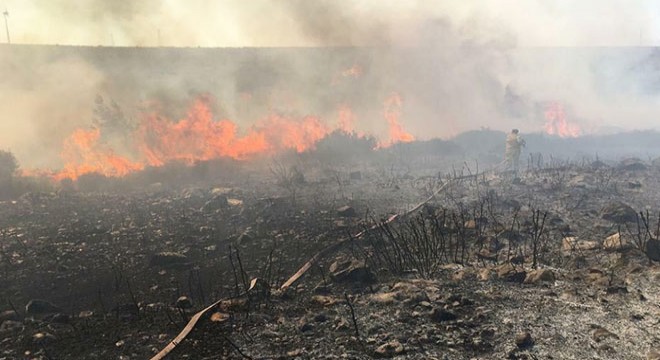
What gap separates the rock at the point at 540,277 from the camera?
21.4ft

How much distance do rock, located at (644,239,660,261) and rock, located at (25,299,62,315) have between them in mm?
9170

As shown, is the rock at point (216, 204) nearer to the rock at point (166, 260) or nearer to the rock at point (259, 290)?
the rock at point (166, 260)

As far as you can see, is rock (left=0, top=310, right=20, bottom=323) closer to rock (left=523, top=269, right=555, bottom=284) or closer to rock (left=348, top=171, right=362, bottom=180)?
rock (left=523, top=269, right=555, bottom=284)

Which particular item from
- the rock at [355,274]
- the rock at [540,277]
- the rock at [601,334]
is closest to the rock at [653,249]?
the rock at [540,277]

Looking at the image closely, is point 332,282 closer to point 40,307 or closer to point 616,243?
point 40,307

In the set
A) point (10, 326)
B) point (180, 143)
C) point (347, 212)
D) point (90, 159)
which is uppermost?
point (180, 143)

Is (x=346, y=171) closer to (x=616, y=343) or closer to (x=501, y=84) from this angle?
(x=616, y=343)

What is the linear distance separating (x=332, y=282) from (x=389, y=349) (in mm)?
2220

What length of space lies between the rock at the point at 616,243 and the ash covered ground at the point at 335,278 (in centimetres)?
3

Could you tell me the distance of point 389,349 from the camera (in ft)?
16.1

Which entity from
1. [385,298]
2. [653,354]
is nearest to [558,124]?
[385,298]

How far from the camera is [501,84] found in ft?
94.1

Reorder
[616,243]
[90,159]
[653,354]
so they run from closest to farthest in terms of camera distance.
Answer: [653,354] → [616,243] → [90,159]

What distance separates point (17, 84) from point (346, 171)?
2079 centimetres
